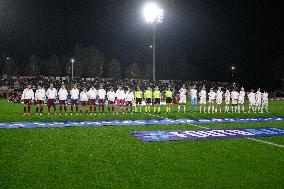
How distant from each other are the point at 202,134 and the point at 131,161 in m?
5.58

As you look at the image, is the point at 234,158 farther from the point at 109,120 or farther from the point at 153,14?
the point at 153,14

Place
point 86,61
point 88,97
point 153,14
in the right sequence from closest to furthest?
point 88,97, point 153,14, point 86,61

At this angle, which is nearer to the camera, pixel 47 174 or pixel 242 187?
pixel 242 187

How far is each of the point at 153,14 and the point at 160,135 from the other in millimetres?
18513

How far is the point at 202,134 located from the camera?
546 inches

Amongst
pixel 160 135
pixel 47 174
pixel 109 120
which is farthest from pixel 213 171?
pixel 109 120

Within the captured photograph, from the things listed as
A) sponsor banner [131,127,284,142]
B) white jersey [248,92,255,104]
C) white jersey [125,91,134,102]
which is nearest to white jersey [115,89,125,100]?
white jersey [125,91,134,102]

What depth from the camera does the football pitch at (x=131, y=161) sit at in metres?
7.25

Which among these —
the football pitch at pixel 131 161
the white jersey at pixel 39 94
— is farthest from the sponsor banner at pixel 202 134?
the white jersey at pixel 39 94

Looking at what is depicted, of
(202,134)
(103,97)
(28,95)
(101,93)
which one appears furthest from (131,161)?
(103,97)

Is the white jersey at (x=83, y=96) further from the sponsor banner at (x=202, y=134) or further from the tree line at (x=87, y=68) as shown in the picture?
the tree line at (x=87, y=68)

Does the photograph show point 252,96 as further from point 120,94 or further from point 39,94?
point 39,94

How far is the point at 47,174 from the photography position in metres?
7.69

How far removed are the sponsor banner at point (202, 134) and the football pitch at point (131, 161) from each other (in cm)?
58
